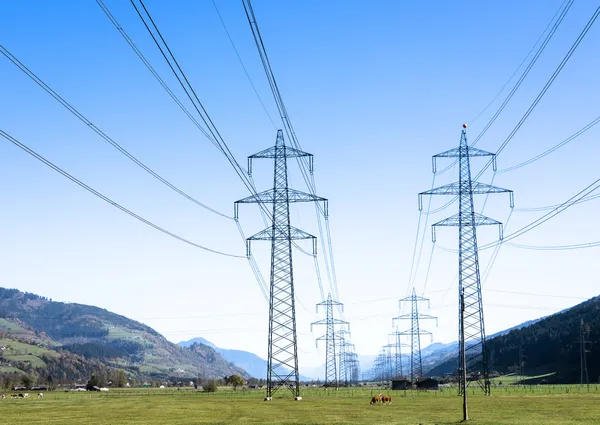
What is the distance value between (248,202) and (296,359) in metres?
21.7

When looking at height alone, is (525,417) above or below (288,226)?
below

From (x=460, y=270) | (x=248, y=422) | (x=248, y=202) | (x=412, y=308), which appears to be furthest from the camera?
(x=412, y=308)

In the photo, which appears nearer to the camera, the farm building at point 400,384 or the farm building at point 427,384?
the farm building at point 427,384

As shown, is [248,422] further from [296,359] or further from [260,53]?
[260,53]

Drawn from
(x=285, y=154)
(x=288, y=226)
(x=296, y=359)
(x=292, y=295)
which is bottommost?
(x=296, y=359)

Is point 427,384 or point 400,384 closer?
point 427,384

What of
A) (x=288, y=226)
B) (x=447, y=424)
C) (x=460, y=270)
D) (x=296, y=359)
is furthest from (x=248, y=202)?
(x=460, y=270)

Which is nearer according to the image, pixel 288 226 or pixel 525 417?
pixel 525 417

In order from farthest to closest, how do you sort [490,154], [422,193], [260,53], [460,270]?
[460,270] → [490,154] → [422,193] → [260,53]

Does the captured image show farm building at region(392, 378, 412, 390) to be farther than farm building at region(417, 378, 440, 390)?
Yes

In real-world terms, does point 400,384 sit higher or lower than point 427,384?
lower

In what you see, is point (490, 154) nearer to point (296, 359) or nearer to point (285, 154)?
point (285, 154)

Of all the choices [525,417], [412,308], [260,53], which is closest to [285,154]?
[525,417]

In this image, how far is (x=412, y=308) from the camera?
171 meters
